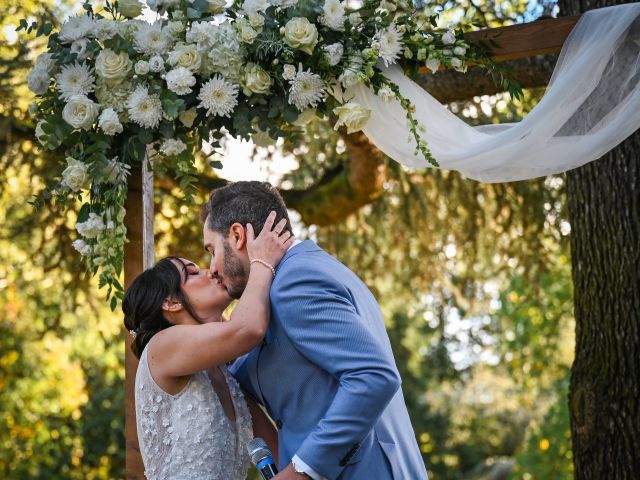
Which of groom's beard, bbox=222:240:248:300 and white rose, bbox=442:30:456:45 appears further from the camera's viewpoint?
white rose, bbox=442:30:456:45

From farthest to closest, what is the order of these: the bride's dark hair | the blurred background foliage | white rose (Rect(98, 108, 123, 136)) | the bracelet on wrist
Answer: the blurred background foliage < white rose (Rect(98, 108, 123, 136)) < the bride's dark hair < the bracelet on wrist

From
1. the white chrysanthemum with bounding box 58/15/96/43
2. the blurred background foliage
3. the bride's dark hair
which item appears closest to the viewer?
the bride's dark hair

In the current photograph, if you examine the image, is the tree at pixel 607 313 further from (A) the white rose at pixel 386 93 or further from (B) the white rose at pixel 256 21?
(B) the white rose at pixel 256 21

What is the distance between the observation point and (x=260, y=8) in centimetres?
338

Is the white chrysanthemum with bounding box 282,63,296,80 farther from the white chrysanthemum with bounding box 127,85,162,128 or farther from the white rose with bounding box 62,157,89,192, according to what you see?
the white rose with bounding box 62,157,89,192

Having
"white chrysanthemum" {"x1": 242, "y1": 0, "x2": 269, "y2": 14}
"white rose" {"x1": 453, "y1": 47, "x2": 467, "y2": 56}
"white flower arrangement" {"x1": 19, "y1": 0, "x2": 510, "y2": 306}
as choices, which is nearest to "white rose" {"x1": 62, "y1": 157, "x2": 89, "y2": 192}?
"white flower arrangement" {"x1": 19, "y1": 0, "x2": 510, "y2": 306}

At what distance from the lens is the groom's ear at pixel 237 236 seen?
117 inches

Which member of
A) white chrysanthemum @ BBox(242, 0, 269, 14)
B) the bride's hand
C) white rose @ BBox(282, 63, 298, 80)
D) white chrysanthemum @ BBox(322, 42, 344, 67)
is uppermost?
white chrysanthemum @ BBox(242, 0, 269, 14)

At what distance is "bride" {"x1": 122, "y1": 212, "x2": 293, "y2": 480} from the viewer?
292 centimetres

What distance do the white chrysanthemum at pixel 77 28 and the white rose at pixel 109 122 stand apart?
1.02 ft

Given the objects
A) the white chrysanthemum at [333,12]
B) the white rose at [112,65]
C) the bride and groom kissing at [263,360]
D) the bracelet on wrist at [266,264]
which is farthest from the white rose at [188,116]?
the bracelet on wrist at [266,264]

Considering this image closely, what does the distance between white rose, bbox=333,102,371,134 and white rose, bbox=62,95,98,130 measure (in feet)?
2.80

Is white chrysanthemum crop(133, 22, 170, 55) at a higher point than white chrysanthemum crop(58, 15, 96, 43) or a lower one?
lower

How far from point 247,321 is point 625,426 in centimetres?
228
